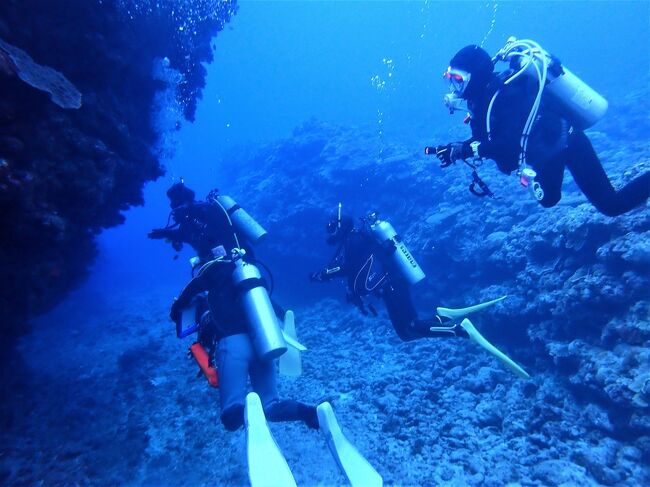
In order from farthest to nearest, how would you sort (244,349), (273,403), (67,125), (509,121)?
(67,125)
(244,349)
(273,403)
(509,121)

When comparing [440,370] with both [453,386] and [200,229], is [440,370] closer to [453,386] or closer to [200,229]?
[453,386]

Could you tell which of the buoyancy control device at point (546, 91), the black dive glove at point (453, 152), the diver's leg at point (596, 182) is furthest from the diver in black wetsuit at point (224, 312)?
the diver's leg at point (596, 182)

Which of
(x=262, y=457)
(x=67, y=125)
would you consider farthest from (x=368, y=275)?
(x=67, y=125)

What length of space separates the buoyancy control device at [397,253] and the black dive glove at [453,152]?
2.18 metres

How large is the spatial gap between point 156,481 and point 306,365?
12.7 ft

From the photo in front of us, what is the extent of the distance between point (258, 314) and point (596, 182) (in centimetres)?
446

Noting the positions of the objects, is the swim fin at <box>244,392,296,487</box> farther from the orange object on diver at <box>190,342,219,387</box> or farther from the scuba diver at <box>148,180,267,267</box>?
the scuba diver at <box>148,180,267,267</box>

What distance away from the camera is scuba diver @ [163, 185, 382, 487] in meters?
3.50

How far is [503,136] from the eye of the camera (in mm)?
3637

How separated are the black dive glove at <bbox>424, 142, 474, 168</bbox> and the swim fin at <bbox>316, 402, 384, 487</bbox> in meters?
3.20

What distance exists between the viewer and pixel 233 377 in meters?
4.05

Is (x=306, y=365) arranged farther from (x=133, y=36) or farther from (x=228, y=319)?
(x=133, y=36)

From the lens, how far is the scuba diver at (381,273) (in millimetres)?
5793

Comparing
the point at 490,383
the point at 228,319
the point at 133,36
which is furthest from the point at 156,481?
the point at 133,36
